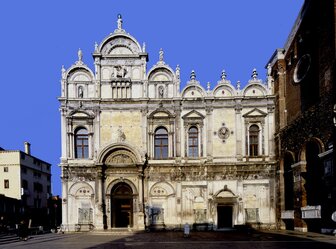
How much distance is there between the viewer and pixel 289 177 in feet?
116

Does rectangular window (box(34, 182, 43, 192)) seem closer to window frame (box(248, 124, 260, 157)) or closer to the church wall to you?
the church wall

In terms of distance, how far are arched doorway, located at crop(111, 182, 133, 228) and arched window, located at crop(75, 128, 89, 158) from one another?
11.9 feet

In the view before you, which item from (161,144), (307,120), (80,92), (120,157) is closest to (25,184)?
(80,92)

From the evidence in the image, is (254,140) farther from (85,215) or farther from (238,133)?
(85,215)

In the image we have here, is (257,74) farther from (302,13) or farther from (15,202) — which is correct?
(15,202)

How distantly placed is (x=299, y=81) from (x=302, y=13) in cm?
461

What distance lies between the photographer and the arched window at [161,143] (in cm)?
3800

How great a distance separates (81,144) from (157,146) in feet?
19.7

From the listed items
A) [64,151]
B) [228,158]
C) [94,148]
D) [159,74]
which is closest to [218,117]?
[228,158]

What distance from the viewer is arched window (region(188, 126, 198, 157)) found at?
124 feet

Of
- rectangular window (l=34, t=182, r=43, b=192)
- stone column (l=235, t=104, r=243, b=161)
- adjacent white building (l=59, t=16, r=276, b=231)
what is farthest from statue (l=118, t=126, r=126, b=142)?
rectangular window (l=34, t=182, r=43, b=192)

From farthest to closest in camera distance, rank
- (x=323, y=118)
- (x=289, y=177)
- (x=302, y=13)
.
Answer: (x=289, y=177)
(x=302, y=13)
(x=323, y=118)

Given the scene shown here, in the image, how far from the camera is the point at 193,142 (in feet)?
125

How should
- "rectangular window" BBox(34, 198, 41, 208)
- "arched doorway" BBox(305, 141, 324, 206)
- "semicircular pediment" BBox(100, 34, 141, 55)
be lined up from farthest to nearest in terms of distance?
"rectangular window" BBox(34, 198, 41, 208)
"semicircular pediment" BBox(100, 34, 141, 55)
"arched doorway" BBox(305, 141, 324, 206)
